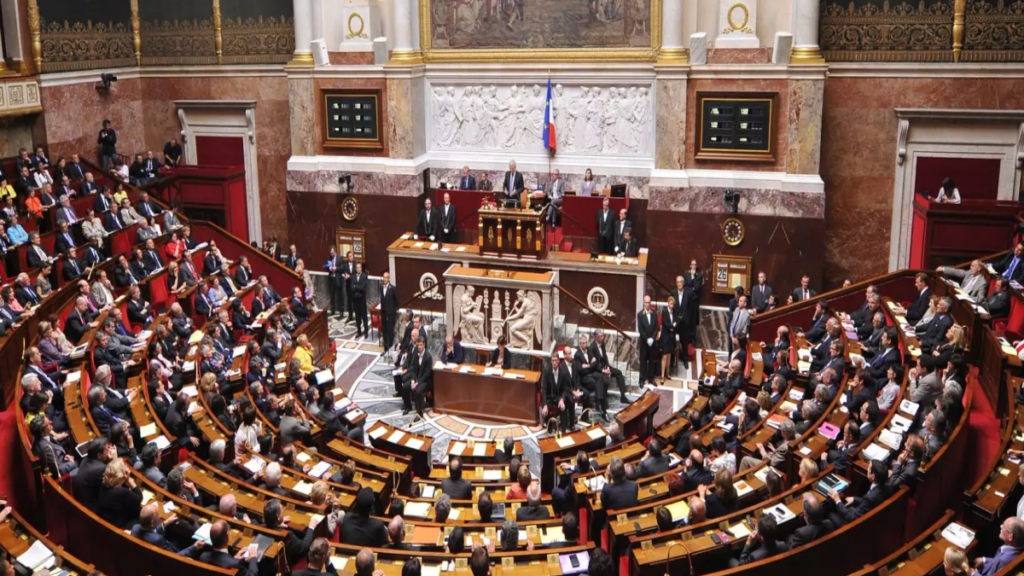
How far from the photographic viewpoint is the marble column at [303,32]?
19.3 m

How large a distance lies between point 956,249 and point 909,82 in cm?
353

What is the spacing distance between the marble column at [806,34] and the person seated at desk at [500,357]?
7703 mm

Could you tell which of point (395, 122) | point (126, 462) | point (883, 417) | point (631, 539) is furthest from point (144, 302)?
point (883, 417)

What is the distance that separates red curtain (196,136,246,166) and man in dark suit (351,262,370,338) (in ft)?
19.3

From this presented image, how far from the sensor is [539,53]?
61.0 feet

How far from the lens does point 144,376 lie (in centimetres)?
1174

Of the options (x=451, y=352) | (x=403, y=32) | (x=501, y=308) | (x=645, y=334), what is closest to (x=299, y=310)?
(x=451, y=352)

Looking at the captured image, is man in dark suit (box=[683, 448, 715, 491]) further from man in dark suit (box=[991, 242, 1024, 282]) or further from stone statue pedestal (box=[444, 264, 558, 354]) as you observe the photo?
stone statue pedestal (box=[444, 264, 558, 354])

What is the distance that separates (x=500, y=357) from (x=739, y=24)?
800cm

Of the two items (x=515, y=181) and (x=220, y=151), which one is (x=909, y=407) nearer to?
(x=515, y=181)

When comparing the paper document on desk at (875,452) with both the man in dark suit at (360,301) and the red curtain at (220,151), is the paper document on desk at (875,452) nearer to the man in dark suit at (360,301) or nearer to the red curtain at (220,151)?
the man in dark suit at (360,301)

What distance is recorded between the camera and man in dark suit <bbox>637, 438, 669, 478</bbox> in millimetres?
9758

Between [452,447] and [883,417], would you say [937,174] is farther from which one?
[452,447]

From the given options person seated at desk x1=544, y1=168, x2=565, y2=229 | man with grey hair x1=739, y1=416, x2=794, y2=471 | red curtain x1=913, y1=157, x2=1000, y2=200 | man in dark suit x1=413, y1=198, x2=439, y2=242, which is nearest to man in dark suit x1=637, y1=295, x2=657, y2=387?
person seated at desk x1=544, y1=168, x2=565, y2=229
